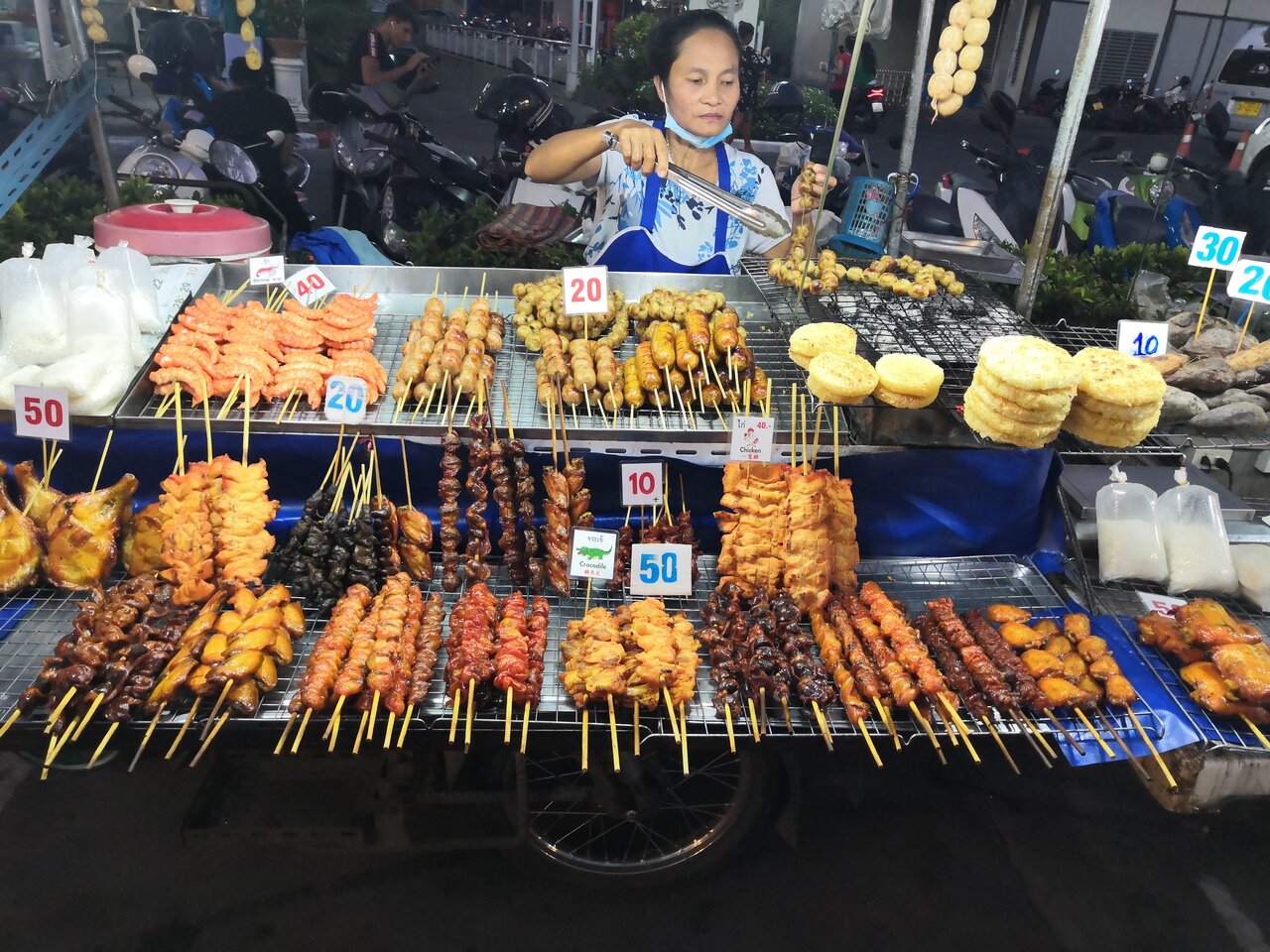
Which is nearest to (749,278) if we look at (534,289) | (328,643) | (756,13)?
(534,289)

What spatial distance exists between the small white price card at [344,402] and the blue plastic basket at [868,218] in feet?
16.1

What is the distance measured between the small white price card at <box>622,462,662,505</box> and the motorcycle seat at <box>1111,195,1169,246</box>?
596cm

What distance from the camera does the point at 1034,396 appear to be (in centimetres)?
265

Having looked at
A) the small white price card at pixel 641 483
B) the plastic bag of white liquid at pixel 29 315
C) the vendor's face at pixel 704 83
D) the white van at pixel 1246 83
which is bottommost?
the small white price card at pixel 641 483

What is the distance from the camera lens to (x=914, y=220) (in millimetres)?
7508

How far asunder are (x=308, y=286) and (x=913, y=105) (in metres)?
3.71

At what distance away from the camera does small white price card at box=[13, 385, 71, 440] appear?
2.97m

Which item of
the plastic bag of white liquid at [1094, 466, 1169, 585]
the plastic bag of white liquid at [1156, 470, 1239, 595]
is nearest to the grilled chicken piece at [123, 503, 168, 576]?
the plastic bag of white liquid at [1094, 466, 1169, 585]

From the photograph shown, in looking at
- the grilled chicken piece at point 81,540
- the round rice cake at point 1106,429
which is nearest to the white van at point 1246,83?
the round rice cake at point 1106,429

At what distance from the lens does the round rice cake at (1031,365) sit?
2617 mm

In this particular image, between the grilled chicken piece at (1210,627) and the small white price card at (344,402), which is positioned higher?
the small white price card at (344,402)

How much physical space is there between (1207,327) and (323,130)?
6.07m

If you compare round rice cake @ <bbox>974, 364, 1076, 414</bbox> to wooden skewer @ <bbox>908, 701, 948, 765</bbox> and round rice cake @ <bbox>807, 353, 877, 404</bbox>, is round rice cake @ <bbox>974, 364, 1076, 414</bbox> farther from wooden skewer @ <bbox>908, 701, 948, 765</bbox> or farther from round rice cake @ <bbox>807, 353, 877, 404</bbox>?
wooden skewer @ <bbox>908, 701, 948, 765</bbox>

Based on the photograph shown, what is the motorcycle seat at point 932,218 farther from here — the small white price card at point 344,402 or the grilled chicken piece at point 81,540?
the grilled chicken piece at point 81,540
